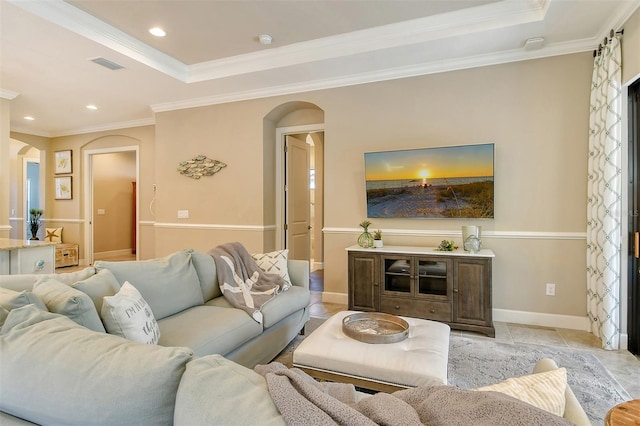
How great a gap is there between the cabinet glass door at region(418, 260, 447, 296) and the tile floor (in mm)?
417

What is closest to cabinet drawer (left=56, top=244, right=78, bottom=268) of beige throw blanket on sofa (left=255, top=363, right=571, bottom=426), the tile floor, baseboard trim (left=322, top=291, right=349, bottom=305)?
baseboard trim (left=322, top=291, right=349, bottom=305)

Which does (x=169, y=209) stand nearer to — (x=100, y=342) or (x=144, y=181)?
(x=144, y=181)

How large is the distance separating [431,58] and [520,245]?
7.17 feet

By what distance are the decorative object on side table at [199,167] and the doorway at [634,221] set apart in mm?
4461

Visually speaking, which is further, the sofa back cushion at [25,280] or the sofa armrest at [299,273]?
the sofa armrest at [299,273]

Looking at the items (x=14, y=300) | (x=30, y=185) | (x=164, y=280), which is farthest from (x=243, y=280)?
(x=30, y=185)

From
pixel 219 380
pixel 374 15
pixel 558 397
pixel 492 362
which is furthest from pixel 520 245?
pixel 219 380

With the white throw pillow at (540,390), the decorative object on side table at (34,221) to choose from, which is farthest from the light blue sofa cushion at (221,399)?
the decorative object on side table at (34,221)

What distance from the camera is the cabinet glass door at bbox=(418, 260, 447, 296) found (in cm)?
336

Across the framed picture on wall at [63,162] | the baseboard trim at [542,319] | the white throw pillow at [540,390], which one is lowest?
the baseboard trim at [542,319]

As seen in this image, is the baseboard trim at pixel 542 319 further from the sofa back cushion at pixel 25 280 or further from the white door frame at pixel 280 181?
the sofa back cushion at pixel 25 280

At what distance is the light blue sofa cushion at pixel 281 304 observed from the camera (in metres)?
2.54

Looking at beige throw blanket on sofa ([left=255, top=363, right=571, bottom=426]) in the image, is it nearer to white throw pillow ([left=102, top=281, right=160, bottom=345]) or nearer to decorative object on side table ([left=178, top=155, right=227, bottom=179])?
white throw pillow ([left=102, top=281, right=160, bottom=345])

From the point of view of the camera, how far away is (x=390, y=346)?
1.95 meters
